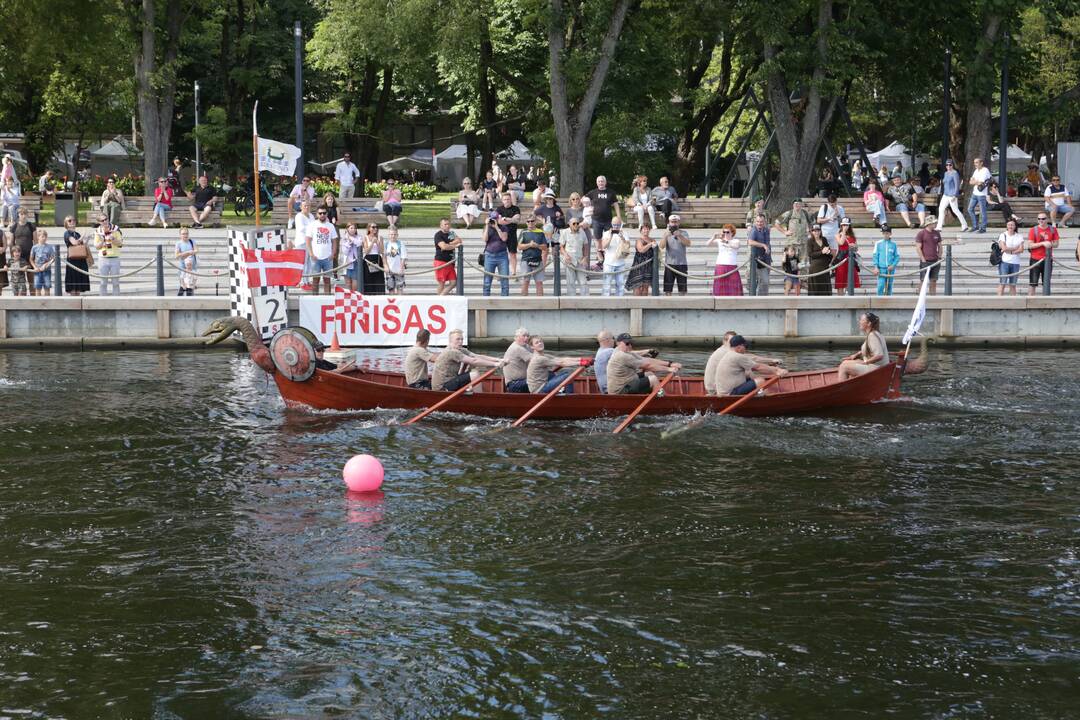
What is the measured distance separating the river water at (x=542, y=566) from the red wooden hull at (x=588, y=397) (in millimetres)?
260

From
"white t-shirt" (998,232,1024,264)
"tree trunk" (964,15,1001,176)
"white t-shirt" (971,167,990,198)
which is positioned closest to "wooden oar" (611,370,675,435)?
"white t-shirt" (998,232,1024,264)

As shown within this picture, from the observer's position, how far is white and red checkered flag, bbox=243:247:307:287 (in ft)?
77.5

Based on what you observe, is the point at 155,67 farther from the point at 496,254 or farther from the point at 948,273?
the point at 948,273

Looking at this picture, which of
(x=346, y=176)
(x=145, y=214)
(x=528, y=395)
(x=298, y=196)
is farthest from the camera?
(x=346, y=176)

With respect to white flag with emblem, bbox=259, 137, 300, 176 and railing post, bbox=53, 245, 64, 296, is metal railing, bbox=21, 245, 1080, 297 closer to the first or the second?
railing post, bbox=53, 245, 64, 296

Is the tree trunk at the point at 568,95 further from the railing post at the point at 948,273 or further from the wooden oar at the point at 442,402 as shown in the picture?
the wooden oar at the point at 442,402

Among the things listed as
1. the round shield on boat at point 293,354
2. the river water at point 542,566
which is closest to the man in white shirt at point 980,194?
the river water at point 542,566

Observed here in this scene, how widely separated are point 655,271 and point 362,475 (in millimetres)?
12051

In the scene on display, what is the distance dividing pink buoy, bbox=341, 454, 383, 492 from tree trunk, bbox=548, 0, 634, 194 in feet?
73.1

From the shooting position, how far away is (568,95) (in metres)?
38.5

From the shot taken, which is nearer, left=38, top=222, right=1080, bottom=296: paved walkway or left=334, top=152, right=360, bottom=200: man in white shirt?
left=38, top=222, right=1080, bottom=296: paved walkway

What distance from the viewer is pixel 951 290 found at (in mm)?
27594

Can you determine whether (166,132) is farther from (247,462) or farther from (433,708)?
(433,708)

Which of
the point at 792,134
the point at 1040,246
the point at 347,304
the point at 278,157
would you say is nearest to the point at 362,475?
the point at 347,304
